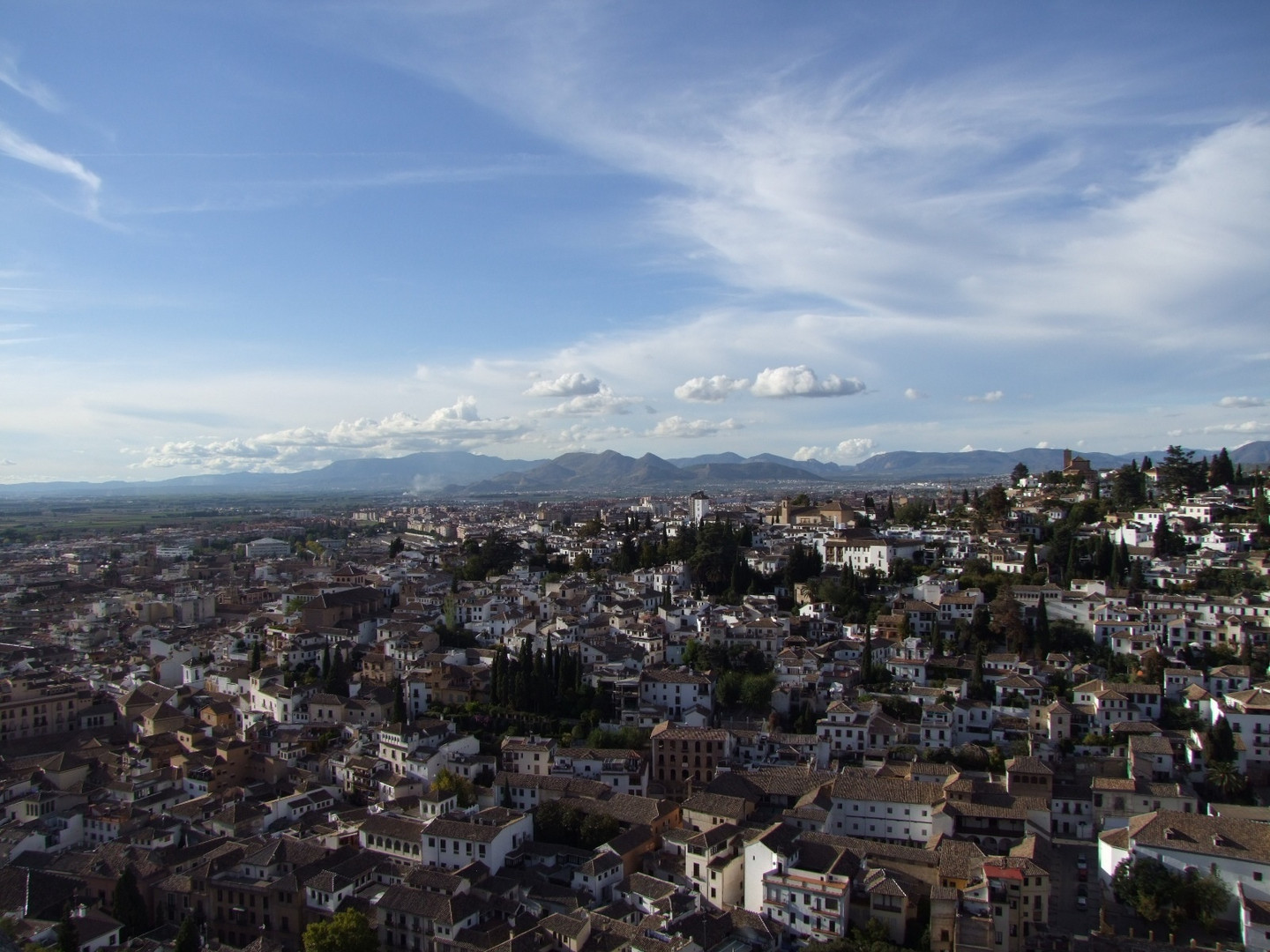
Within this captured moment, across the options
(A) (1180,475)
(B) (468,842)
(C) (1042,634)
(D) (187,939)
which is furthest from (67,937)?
(A) (1180,475)

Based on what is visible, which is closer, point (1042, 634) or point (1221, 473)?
point (1042, 634)

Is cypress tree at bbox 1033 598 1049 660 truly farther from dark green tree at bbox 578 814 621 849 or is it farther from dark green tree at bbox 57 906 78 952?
dark green tree at bbox 57 906 78 952

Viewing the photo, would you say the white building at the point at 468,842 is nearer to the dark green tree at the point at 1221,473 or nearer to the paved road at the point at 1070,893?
the paved road at the point at 1070,893

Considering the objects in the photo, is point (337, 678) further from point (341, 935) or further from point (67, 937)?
point (341, 935)

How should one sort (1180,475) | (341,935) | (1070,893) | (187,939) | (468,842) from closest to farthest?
(341,935) → (187,939) → (1070,893) → (468,842) → (1180,475)

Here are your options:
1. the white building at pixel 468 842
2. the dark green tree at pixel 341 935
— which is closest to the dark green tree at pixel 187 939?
the dark green tree at pixel 341 935

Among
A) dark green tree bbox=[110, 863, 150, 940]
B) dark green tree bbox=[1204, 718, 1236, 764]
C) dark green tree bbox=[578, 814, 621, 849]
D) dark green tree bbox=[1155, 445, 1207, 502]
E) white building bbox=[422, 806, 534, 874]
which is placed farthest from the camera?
dark green tree bbox=[1155, 445, 1207, 502]

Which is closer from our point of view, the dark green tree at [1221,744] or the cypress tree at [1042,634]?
the dark green tree at [1221,744]

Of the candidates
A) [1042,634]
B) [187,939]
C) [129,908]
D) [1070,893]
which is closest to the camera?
[187,939]

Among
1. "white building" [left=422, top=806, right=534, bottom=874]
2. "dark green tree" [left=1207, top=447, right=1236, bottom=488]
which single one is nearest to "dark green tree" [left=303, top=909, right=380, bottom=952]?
"white building" [left=422, top=806, right=534, bottom=874]

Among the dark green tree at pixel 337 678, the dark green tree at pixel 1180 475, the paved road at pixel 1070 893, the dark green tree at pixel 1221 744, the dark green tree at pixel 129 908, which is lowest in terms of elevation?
the paved road at pixel 1070 893

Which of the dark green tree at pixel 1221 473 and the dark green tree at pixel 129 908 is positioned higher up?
the dark green tree at pixel 1221 473

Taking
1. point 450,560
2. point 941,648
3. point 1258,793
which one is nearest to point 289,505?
point 450,560
